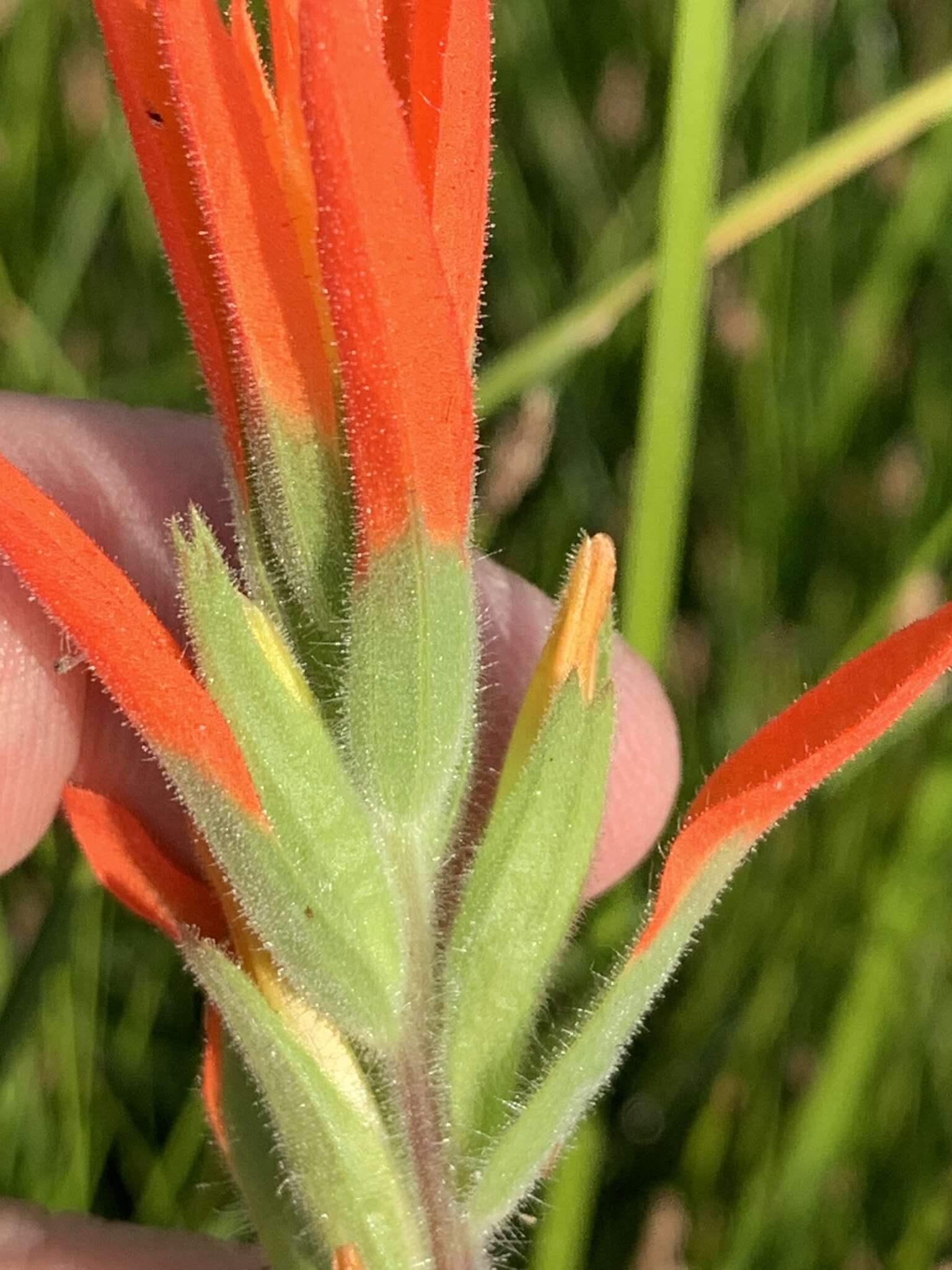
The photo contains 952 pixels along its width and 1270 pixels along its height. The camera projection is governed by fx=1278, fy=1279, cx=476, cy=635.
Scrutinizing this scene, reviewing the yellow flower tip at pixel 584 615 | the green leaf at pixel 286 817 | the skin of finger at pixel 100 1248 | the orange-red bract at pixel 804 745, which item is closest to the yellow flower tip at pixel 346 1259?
the green leaf at pixel 286 817

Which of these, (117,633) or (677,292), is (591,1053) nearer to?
(117,633)

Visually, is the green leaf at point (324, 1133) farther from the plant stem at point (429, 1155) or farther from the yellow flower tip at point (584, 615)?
the yellow flower tip at point (584, 615)

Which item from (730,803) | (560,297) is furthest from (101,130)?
(730,803)

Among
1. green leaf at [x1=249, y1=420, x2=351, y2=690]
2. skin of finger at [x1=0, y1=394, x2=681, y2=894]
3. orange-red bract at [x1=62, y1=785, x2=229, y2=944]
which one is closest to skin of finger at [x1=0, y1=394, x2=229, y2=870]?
skin of finger at [x1=0, y1=394, x2=681, y2=894]

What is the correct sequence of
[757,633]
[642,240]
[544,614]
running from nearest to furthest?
[544,614] < [757,633] < [642,240]

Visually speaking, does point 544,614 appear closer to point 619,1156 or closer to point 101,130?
point 619,1156

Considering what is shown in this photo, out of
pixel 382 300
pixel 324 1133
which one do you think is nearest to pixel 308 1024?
pixel 324 1133
